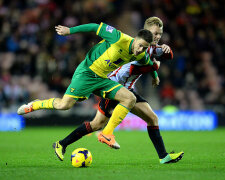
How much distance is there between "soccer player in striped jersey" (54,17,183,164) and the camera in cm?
746

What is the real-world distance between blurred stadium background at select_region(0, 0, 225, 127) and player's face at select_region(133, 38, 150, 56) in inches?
391

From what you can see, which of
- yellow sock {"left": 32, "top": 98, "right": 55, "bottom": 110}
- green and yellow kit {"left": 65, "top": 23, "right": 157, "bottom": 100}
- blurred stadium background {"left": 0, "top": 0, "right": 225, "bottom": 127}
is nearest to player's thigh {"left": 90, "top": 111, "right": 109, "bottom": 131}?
green and yellow kit {"left": 65, "top": 23, "right": 157, "bottom": 100}

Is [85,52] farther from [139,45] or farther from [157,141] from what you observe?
[139,45]

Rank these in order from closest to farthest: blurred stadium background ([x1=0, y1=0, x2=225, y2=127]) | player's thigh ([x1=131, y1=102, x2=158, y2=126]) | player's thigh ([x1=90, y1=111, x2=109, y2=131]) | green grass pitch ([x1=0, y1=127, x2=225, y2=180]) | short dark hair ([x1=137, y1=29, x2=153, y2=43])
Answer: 1. green grass pitch ([x1=0, y1=127, x2=225, y2=180])
2. short dark hair ([x1=137, y1=29, x2=153, y2=43])
3. player's thigh ([x1=131, y1=102, x2=158, y2=126])
4. player's thigh ([x1=90, y1=111, x2=109, y2=131])
5. blurred stadium background ([x1=0, y1=0, x2=225, y2=127])

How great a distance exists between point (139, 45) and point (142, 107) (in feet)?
3.27

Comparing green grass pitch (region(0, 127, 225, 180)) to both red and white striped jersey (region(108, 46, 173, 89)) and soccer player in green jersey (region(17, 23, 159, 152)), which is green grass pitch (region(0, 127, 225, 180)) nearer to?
soccer player in green jersey (region(17, 23, 159, 152))

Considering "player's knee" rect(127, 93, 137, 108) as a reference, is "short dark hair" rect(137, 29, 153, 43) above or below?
above

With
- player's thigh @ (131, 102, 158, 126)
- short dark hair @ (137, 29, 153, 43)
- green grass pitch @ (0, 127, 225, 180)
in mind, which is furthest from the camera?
player's thigh @ (131, 102, 158, 126)

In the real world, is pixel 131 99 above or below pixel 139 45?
below

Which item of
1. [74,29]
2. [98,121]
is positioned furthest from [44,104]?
[74,29]

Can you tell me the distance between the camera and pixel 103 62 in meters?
7.32

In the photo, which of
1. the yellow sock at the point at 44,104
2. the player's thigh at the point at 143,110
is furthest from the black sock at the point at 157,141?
the yellow sock at the point at 44,104

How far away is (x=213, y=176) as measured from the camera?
19.5 ft

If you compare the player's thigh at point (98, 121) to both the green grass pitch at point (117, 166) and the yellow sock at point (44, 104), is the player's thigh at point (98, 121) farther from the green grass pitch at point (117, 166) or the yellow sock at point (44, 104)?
the yellow sock at point (44, 104)
